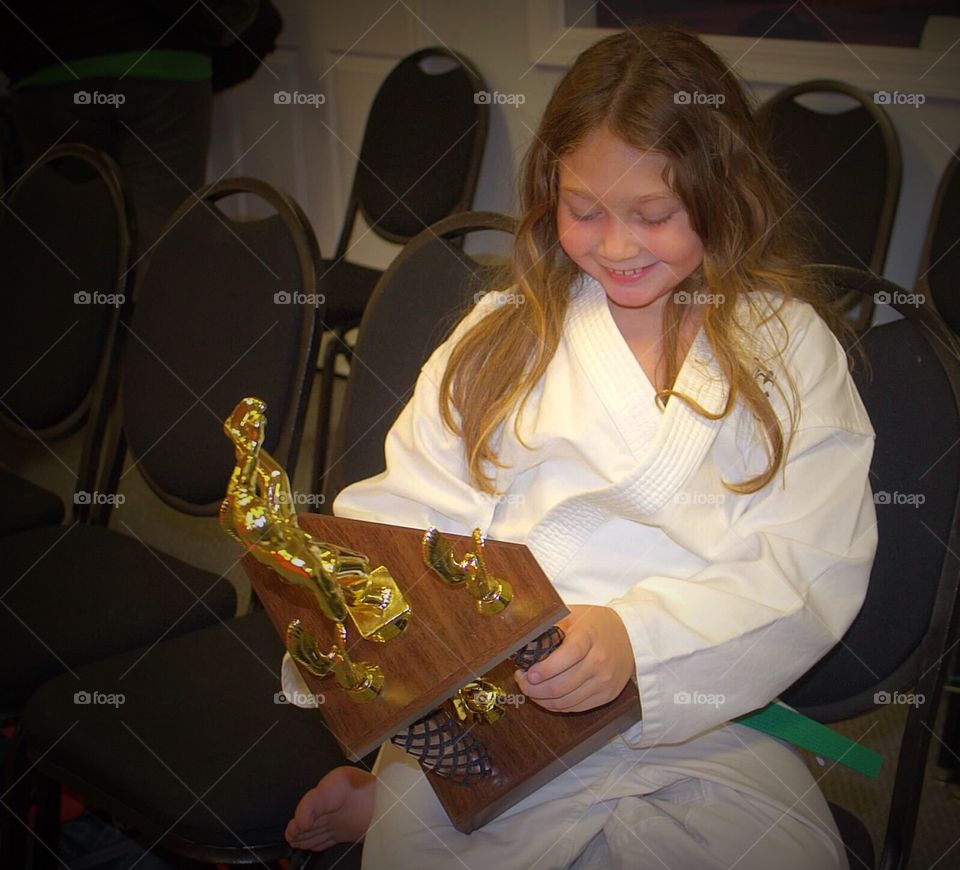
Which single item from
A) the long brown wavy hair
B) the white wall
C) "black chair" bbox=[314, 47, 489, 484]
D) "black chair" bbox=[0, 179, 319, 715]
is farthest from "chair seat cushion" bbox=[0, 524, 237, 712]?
the white wall

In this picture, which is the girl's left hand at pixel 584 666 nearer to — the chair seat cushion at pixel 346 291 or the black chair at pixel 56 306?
the black chair at pixel 56 306

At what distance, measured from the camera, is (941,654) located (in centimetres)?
109

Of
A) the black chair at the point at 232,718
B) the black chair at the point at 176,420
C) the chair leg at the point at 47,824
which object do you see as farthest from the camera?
the black chair at the point at 176,420

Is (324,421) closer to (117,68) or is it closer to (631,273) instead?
(631,273)

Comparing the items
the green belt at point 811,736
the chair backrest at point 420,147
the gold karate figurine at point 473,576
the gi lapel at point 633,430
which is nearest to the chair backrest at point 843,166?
the chair backrest at point 420,147

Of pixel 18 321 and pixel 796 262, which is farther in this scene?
pixel 18 321

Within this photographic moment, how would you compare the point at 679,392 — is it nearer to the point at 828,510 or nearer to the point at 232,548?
the point at 828,510

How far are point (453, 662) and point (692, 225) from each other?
21.5 inches

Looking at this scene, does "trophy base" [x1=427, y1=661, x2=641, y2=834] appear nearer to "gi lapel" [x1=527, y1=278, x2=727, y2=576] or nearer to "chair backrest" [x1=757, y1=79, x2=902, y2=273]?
"gi lapel" [x1=527, y1=278, x2=727, y2=576]

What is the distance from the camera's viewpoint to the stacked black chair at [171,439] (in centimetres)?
154

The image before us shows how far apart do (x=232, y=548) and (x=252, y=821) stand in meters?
1.63

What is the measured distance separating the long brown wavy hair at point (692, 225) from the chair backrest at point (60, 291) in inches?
35.8

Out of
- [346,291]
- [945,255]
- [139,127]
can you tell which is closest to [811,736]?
[945,255]

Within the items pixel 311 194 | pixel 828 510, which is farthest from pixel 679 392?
pixel 311 194
